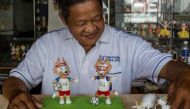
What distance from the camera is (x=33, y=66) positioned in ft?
4.38

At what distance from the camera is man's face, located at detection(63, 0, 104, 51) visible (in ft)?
3.80

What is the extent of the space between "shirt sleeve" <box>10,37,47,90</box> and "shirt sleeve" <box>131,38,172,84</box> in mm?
374

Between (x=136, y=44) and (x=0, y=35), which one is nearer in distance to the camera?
(x=136, y=44)

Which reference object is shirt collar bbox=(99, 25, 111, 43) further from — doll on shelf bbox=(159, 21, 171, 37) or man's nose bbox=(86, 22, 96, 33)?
doll on shelf bbox=(159, 21, 171, 37)

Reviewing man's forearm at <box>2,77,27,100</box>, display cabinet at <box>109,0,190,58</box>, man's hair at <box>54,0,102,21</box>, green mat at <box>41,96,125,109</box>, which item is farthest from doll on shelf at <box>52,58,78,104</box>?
display cabinet at <box>109,0,190,58</box>

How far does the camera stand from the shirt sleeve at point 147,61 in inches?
47.5

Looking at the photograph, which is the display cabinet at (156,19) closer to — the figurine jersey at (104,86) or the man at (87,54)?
the man at (87,54)

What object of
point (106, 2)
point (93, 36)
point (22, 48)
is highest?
point (106, 2)

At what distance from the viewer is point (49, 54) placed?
1.37 m

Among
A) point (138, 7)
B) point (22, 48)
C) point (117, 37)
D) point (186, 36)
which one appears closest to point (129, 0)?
point (138, 7)

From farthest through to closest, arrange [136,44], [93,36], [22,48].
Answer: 1. [22,48]
2. [136,44]
3. [93,36]

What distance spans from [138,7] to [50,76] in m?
1.85

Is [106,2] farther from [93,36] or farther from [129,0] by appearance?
[93,36]

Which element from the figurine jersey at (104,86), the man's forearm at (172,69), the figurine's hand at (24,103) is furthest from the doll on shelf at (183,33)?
the figurine's hand at (24,103)
